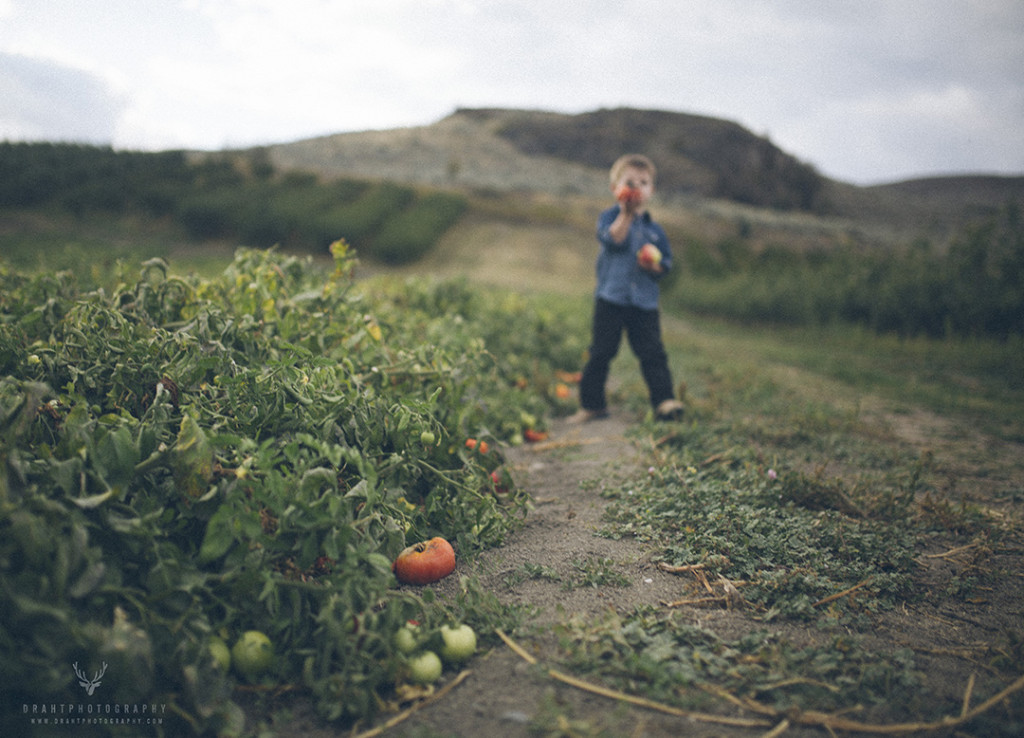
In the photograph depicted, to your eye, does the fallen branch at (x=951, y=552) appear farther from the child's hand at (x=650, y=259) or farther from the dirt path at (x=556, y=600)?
the child's hand at (x=650, y=259)

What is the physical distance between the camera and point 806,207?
56.0 meters

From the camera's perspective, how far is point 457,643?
1.66 meters

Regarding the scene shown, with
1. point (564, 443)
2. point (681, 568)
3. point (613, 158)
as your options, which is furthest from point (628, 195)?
point (613, 158)

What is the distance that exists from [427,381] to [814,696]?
2.01 metres

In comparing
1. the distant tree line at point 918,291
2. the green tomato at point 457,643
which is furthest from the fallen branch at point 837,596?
the distant tree line at point 918,291

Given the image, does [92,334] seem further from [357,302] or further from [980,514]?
[980,514]

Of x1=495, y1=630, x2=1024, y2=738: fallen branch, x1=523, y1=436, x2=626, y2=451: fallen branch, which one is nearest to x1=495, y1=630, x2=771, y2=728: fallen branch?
x1=495, y1=630, x2=1024, y2=738: fallen branch

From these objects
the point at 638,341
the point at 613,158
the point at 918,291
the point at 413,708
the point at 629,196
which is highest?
the point at 613,158

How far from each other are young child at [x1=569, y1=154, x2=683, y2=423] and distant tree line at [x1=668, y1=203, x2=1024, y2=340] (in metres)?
7.31

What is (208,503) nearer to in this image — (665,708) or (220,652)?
(220,652)

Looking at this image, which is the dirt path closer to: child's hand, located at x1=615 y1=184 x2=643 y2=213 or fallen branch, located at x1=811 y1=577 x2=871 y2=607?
fallen branch, located at x1=811 y1=577 x2=871 y2=607

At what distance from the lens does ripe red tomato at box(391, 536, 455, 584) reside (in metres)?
2.07

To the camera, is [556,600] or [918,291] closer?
[556,600]

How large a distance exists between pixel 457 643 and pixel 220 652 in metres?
0.62
